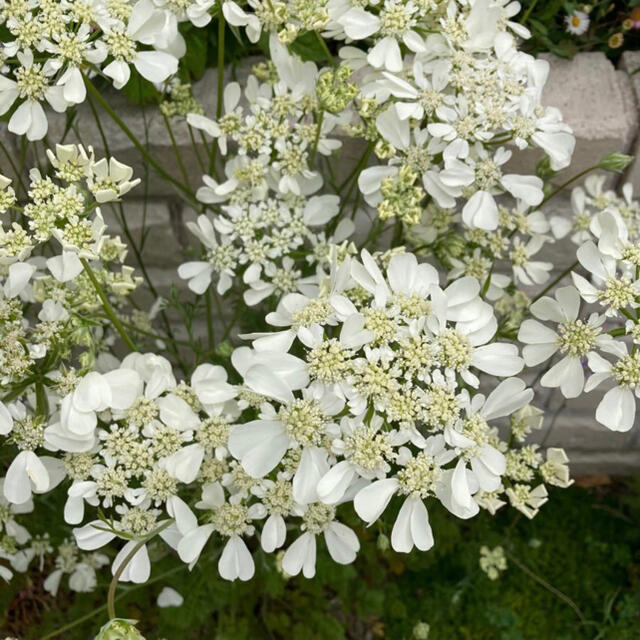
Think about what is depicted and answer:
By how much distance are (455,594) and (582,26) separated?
1116 mm

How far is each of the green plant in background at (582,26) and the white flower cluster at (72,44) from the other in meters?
0.63

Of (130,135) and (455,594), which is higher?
(130,135)

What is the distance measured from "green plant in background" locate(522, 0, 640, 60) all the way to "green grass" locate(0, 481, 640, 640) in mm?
891

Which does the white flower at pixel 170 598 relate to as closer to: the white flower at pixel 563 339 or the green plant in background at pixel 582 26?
the white flower at pixel 563 339

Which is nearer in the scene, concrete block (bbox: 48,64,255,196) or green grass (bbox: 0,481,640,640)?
concrete block (bbox: 48,64,255,196)

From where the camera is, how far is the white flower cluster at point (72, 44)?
0.79m

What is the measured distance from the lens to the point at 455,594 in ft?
4.86

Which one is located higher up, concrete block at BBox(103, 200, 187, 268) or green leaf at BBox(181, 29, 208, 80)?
green leaf at BBox(181, 29, 208, 80)

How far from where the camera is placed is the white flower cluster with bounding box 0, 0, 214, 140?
0.79 meters

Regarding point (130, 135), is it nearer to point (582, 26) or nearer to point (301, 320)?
point (301, 320)

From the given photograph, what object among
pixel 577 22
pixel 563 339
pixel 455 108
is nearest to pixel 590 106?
pixel 577 22

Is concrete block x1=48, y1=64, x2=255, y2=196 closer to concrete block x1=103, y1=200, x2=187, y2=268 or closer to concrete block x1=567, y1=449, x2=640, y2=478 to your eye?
concrete block x1=103, y1=200, x2=187, y2=268

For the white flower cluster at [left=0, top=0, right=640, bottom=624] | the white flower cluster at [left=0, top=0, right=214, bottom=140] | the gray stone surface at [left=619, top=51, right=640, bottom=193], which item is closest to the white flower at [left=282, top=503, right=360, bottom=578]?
the white flower cluster at [left=0, top=0, right=640, bottom=624]

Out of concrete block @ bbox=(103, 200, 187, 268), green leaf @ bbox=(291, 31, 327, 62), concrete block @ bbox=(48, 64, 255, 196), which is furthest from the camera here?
concrete block @ bbox=(103, 200, 187, 268)
